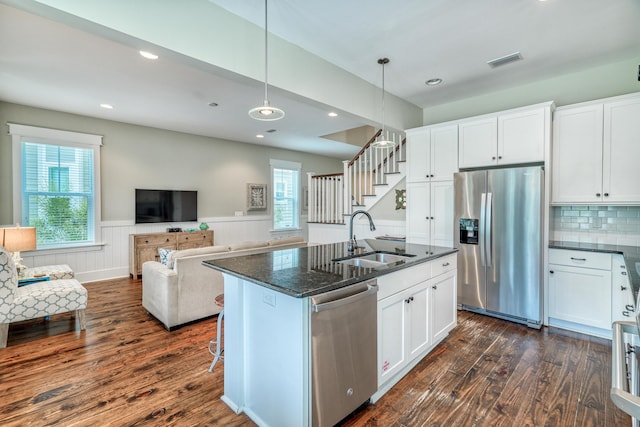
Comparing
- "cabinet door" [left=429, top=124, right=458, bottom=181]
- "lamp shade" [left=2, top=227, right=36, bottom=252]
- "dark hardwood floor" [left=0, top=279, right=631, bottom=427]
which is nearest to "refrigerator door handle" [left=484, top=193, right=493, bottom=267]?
"cabinet door" [left=429, top=124, right=458, bottom=181]

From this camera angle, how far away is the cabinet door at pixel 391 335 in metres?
2.03

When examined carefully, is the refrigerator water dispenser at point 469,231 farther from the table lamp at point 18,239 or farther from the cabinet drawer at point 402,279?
the table lamp at point 18,239

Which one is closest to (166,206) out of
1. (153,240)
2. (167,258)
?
(153,240)

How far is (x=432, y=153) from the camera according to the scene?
4109 mm

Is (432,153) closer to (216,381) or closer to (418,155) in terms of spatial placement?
(418,155)

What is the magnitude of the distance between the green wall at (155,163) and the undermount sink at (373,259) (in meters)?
4.86

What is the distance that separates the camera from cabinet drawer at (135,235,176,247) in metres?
5.35

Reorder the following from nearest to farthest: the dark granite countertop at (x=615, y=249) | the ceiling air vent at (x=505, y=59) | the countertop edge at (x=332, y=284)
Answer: the countertop edge at (x=332, y=284), the dark granite countertop at (x=615, y=249), the ceiling air vent at (x=505, y=59)

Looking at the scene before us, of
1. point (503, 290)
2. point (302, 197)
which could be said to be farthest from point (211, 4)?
point (302, 197)

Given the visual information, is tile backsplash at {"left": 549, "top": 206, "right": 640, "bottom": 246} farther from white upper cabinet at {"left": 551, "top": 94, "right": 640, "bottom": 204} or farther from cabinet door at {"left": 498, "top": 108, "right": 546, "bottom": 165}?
cabinet door at {"left": 498, "top": 108, "right": 546, "bottom": 165}

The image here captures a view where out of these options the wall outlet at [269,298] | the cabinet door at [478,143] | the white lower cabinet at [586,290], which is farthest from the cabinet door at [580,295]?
the wall outlet at [269,298]

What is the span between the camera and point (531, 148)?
3.37 metres

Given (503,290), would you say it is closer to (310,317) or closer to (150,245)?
(310,317)

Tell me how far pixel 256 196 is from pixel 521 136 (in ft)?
18.3
